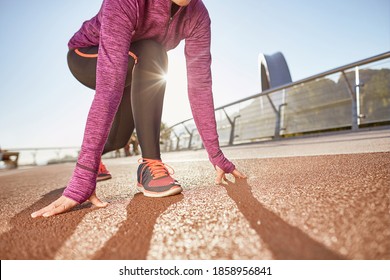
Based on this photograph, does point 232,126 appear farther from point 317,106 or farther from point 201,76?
point 201,76

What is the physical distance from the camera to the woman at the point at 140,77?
1.09 m

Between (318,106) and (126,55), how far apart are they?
576 cm

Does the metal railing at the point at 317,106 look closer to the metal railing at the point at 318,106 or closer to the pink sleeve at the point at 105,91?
the metal railing at the point at 318,106

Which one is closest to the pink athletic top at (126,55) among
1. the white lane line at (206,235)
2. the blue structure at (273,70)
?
the white lane line at (206,235)

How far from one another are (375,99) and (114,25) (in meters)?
5.46

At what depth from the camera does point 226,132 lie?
8938 mm

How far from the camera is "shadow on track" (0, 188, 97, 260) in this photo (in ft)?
2.28

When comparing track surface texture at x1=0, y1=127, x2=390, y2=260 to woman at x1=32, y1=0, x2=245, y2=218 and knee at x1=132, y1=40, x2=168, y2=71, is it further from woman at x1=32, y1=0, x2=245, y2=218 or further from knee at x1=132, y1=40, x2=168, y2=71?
knee at x1=132, y1=40, x2=168, y2=71

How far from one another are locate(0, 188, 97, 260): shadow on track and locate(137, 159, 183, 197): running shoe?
29cm

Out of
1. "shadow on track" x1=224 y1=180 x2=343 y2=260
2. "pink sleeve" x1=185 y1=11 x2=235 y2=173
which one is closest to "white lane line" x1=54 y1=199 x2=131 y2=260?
"shadow on track" x1=224 y1=180 x2=343 y2=260

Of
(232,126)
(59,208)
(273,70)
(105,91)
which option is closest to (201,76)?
(105,91)

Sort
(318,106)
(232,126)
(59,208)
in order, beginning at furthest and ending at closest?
1. (232,126)
2. (318,106)
3. (59,208)

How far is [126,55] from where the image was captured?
1207 mm
